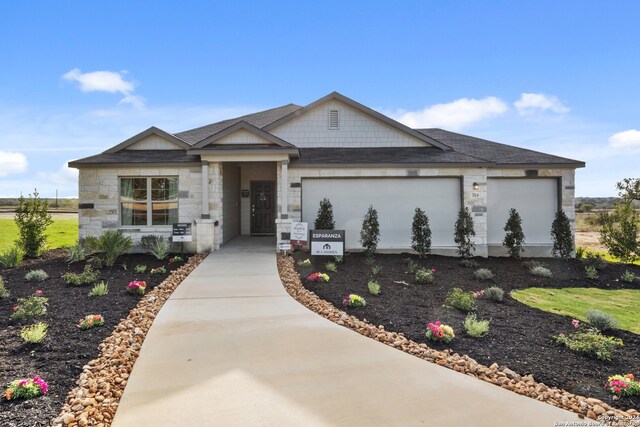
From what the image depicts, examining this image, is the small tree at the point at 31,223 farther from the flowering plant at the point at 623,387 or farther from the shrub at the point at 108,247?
the flowering plant at the point at 623,387

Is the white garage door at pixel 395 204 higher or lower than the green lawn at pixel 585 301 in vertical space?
higher

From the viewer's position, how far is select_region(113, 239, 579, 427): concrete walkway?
2830 millimetres

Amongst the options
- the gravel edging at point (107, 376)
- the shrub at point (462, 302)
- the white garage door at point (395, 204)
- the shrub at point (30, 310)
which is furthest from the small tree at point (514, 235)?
the shrub at point (30, 310)

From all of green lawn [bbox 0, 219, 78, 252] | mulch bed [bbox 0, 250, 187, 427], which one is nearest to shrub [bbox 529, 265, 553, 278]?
mulch bed [bbox 0, 250, 187, 427]

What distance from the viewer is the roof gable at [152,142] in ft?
40.9

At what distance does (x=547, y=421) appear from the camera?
281 centimetres

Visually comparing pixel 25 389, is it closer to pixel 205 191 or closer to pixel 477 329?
pixel 477 329

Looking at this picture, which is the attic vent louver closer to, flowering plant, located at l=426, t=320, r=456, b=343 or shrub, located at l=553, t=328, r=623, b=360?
flowering plant, located at l=426, t=320, r=456, b=343

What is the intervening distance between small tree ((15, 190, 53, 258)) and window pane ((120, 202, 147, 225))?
2387 mm

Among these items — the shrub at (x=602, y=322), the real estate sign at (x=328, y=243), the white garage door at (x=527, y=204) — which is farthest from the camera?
the white garage door at (x=527, y=204)

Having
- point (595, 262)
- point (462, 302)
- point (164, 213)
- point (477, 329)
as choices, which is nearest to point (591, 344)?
point (477, 329)

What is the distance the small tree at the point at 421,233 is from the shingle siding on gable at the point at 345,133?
350 centimetres

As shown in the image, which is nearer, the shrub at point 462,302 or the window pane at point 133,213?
the shrub at point 462,302

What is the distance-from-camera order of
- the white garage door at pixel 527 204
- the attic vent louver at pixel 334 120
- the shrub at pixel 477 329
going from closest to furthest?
the shrub at pixel 477 329 < the white garage door at pixel 527 204 < the attic vent louver at pixel 334 120
